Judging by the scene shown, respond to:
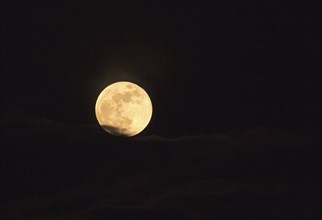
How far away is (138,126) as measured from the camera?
18781mm

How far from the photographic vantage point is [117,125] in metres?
18.6

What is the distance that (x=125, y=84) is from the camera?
1883cm

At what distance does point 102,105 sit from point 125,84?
1.10m

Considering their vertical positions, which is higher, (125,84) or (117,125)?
(125,84)

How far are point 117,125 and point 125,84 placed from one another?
58.4 inches

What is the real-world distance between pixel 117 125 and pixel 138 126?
75 cm

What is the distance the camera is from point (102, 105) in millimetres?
18594

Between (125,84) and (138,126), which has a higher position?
(125,84)

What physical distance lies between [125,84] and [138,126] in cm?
155
